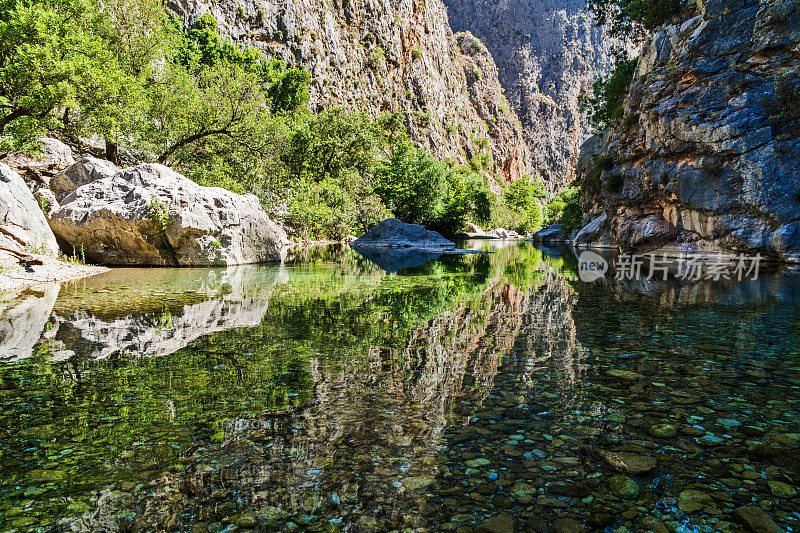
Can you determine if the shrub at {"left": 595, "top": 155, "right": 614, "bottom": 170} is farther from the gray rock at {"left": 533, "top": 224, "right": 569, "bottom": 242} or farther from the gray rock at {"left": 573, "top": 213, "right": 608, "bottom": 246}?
the gray rock at {"left": 533, "top": 224, "right": 569, "bottom": 242}

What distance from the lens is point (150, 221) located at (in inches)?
548

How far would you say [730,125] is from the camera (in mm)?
21406

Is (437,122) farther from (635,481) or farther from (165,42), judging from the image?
(635,481)

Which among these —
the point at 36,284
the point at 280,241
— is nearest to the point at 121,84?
the point at 280,241

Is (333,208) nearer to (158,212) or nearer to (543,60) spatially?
(158,212)

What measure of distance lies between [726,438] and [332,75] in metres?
65.7

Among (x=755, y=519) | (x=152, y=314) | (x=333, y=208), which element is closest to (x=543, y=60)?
(x=333, y=208)

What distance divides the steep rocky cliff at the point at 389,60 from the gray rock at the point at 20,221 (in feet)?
146

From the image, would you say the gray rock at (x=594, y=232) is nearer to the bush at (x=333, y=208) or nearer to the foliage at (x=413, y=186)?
the foliage at (x=413, y=186)

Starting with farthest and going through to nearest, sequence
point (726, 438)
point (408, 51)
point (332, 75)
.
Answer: point (408, 51) < point (332, 75) < point (726, 438)

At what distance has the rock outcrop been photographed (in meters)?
13.8

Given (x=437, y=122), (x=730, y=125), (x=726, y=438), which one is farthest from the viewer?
(x=437, y=122)

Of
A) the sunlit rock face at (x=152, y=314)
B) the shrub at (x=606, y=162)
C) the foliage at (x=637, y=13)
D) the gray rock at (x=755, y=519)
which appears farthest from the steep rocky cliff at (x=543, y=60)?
the gray rock at (x=755, y=519)

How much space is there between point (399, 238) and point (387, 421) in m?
31.8
